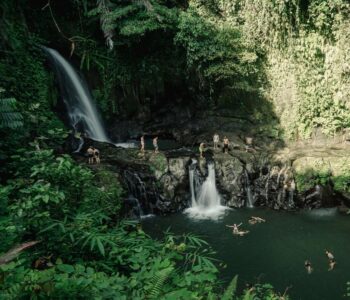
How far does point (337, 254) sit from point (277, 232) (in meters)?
1.93

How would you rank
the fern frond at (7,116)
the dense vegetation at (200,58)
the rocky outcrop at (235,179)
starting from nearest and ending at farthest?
1. the fern frond at (7,116)
2. the rocky outcrop at (235,179)
3. the dense vegetation at (200,58)

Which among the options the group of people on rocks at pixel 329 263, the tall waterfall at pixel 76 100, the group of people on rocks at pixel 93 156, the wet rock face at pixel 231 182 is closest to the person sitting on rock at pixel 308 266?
the group of people on rocks at pixel 329 263

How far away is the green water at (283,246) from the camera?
8984 millimetres

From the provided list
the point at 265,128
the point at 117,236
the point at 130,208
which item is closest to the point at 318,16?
the point at 265,128

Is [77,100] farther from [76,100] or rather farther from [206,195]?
[206,195]

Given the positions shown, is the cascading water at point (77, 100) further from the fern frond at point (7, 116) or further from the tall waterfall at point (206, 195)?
the fern frond at point (7, 116)

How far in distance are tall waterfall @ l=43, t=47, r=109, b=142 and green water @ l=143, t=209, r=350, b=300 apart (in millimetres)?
6019

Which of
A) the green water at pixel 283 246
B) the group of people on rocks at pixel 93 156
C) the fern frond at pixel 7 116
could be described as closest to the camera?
the fern frond at pixel 7 116

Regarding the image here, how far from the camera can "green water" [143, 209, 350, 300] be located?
898 centimetres

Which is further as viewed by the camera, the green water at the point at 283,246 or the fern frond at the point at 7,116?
the green water at the point at 283,246

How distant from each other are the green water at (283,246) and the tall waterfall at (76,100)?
602cm

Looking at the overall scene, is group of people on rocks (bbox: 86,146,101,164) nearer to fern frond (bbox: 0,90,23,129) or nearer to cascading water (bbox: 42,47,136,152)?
cascading water (bbox: 42,47,136,152)

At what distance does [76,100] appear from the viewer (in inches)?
644

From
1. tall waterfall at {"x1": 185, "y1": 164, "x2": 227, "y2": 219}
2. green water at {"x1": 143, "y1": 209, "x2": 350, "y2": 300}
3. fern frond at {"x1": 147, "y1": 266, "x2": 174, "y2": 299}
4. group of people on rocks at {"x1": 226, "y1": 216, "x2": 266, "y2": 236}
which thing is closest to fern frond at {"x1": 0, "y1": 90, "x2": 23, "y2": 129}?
fern frond at {"x1": 147, "y1": 266, "x2": 174, "y2": 299}
